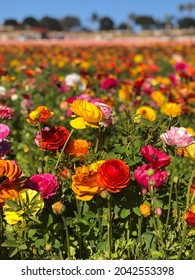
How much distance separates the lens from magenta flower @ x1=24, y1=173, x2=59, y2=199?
6.34 feet

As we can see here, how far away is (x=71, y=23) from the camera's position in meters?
110

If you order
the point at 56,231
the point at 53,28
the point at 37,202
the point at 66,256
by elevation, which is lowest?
the point at 53,28

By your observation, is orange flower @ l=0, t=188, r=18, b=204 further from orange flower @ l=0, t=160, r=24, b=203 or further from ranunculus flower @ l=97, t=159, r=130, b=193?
ranunculus flower @ l=97, t=159, r=130, b=193

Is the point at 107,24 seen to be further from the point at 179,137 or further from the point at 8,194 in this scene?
the point at 8,194

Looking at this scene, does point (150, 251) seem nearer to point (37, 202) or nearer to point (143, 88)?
point (37, 202)

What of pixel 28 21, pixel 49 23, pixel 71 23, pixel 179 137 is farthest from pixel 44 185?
pixel 71 23

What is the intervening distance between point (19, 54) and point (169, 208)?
11.4 m

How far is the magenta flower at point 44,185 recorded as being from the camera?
1934mm

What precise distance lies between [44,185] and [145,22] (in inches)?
3582

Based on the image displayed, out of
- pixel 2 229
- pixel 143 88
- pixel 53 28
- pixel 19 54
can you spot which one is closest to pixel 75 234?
pixel 2 229

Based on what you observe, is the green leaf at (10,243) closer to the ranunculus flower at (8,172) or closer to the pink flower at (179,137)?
the ranunculus flower at (8,172)

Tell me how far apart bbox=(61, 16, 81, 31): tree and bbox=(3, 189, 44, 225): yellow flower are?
11073cm

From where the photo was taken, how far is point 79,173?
1.95m

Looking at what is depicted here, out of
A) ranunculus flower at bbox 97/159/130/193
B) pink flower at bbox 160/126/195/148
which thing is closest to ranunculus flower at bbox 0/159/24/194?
ranunculus flower at bbox 97/159/130/193
